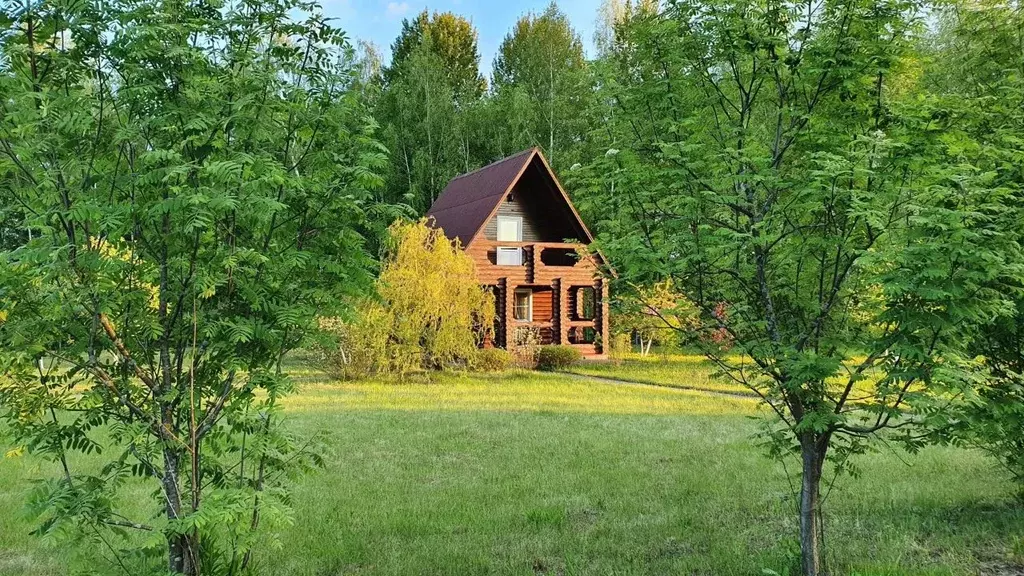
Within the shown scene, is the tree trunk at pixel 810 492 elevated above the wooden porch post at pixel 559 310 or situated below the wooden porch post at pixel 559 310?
below

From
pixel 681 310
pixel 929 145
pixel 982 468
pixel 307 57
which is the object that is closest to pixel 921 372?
pixel 929 145

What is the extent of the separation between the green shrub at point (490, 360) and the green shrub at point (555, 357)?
6.10ft

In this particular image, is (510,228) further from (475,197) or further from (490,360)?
(490,360)

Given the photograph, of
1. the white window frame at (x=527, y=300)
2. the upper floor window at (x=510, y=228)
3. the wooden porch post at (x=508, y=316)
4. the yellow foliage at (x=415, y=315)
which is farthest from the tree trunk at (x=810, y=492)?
the white window frame at (x=527, y=300)

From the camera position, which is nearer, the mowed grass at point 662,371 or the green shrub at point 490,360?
the mowed grass at point 662,371

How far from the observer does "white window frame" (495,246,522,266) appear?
2305 centimetres

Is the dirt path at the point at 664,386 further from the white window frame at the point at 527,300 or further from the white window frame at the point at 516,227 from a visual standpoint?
the white window frame at the point at 516,227

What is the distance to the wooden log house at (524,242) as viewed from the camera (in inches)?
867

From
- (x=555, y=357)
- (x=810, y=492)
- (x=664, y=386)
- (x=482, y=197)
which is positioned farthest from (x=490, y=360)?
(x=810, y=492)

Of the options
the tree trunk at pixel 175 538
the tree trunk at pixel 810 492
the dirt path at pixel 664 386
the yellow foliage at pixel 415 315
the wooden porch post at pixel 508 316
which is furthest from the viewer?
the wooden porch post at pixel 508 316

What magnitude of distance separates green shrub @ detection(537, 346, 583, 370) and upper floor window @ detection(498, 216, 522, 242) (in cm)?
439

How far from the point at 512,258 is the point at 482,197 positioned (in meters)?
2.14

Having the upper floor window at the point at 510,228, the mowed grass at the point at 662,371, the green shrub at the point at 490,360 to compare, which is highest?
the upper floor window at the point at 510,228

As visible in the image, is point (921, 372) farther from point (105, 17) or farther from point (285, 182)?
point (105, 17)
